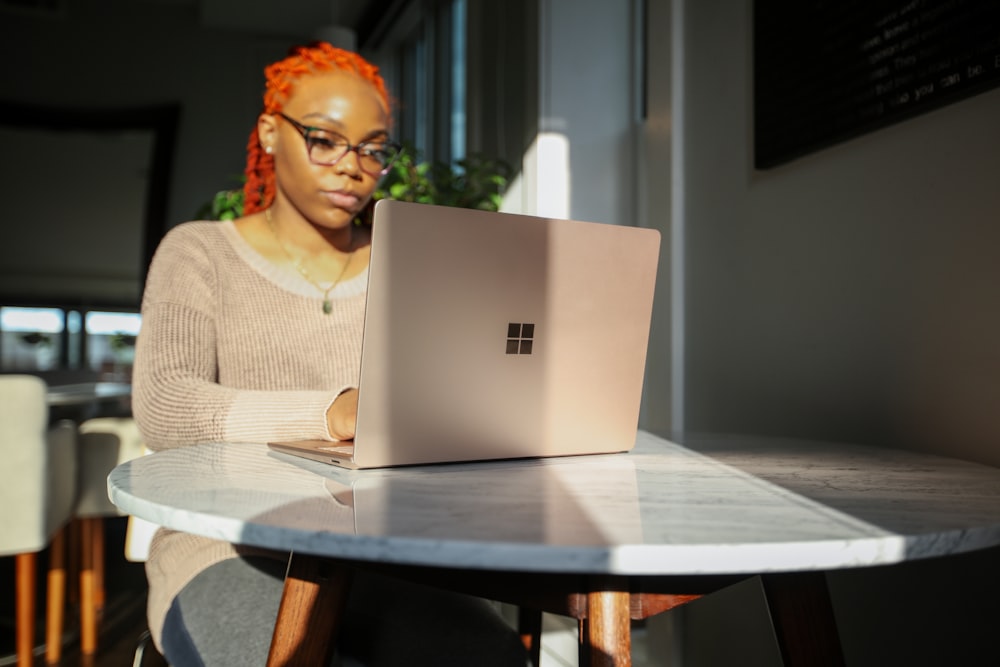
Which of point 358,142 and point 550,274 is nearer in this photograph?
point 550,274

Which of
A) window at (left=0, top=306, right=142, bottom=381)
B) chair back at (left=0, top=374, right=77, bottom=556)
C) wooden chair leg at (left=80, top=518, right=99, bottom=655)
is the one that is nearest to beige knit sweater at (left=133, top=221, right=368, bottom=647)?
chair back at (left=0, top=374, right=77, bottom=556)

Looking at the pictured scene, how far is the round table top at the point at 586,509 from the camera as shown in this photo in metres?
0.54

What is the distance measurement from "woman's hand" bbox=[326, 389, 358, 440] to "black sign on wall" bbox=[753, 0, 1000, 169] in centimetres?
98

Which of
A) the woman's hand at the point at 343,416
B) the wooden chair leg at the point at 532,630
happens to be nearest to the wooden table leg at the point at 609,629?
the woman's hand at the point at 343,416

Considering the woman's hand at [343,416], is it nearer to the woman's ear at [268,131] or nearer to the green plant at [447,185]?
the woman's ear at [268,131]

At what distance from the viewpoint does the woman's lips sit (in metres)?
1.48

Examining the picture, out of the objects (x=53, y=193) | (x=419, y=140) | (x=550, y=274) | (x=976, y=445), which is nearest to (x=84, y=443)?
(x=550, y=274)

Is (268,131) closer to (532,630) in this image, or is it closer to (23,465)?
(532,630)

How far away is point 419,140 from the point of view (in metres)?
5.46

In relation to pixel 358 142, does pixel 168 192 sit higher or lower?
higher

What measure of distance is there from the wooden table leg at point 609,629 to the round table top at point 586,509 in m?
0.07

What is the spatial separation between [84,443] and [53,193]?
412 cm

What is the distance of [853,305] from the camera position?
1.39m

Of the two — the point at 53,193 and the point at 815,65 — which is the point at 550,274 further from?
the point at 53,193
